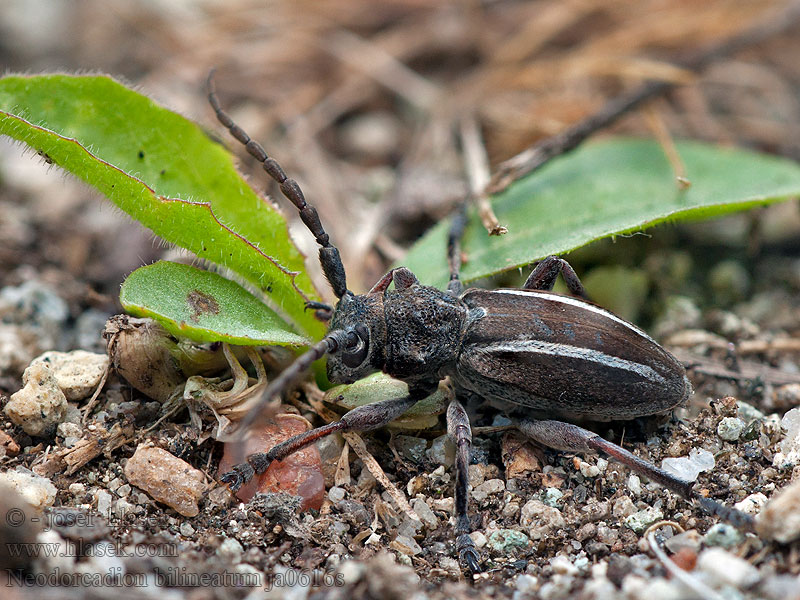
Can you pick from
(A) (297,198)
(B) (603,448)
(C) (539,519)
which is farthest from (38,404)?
(B) (603,448)

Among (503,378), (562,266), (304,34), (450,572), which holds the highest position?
(304,34)

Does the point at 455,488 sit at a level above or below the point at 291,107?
below

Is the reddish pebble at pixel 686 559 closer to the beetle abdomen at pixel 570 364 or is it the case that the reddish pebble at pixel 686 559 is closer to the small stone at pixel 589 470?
the small stone at pixel 589 470

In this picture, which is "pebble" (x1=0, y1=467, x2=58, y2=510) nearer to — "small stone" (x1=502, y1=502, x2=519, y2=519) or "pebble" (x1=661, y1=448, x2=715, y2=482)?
"small stone" (x1=502, y1=502, x2=519, y2=519)

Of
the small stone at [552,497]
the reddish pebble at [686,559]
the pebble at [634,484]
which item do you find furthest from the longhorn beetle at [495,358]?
the reddish pebble at [686,559]

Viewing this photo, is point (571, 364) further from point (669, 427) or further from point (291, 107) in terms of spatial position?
point (291, 107)

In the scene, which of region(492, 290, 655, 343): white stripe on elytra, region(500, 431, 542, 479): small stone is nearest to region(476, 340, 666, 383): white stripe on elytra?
region(492, 290, 655, 343): white stripe on elytra

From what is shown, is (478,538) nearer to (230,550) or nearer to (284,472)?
(284,472)

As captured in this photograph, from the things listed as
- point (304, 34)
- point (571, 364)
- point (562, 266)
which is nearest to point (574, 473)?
point (571, 364)
